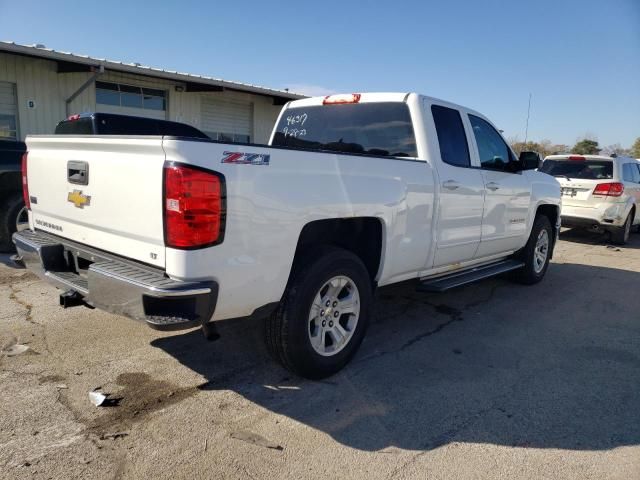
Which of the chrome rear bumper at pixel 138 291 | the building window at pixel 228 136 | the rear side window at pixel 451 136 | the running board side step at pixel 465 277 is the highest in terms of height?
the building window at pixel 228 136

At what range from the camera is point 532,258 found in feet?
21.3

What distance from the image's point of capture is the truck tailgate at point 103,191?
273 centimetres

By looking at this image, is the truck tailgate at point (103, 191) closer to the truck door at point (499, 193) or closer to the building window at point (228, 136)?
the truck door at point (499, 193)

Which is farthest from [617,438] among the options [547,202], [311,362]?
[547,202]

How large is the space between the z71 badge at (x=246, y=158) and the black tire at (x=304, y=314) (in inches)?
31.8

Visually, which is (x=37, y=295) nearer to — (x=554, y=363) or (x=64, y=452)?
(x=64, y=452)

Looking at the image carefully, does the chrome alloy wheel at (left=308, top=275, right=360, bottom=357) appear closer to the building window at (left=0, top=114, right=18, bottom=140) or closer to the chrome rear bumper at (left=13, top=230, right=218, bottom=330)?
the chrome rear bumper at (left=13, top=230, right=218, bottom=330)

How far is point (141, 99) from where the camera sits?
15016 millimetres

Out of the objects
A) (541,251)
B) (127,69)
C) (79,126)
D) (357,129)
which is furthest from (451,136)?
(127,69)

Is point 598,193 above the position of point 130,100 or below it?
below

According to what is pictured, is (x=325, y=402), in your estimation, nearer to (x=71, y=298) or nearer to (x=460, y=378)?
(x=460, y=378)

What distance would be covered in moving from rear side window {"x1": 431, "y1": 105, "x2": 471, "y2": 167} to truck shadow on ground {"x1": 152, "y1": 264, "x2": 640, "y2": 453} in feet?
5.33

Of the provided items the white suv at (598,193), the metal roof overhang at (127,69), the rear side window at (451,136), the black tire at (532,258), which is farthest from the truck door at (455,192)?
the metal roof overhang at (127,69)

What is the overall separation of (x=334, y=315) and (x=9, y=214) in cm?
548
